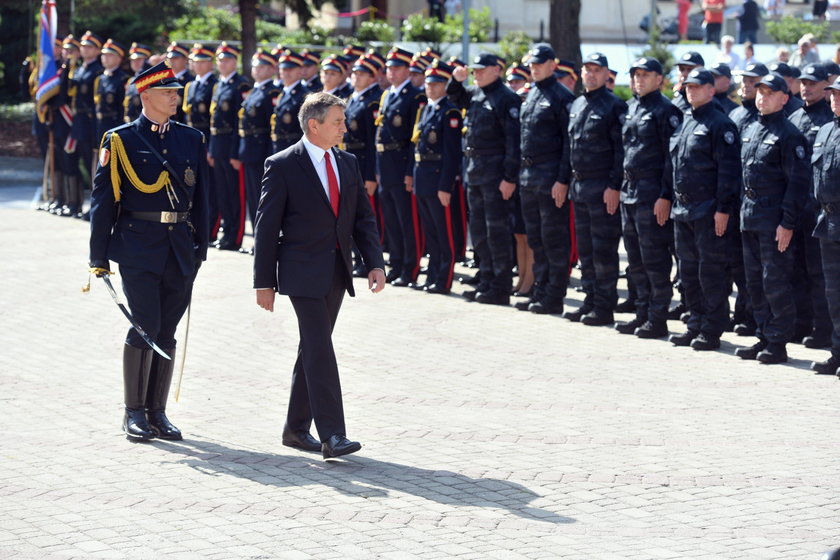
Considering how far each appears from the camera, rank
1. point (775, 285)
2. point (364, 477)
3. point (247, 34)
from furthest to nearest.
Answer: point (247, 34)
point (775, 285)
point (364, 477)

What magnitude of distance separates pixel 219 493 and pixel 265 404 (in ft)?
6.73

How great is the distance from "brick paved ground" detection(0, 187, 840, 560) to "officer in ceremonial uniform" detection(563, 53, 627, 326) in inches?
15.3

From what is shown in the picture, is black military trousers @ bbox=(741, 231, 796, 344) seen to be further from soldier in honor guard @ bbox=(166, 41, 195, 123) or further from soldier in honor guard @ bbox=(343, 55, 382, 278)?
soldier in honor guard @ bbox=(166, 41, 195, 123)

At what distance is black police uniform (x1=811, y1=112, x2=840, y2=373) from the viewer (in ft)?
32.0

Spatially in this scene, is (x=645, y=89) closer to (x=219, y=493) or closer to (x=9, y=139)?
(x=219, y=493)

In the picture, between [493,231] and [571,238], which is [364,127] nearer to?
[493,231]

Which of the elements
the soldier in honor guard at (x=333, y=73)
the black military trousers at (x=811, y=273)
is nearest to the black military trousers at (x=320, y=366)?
the black military trousers at (x=811, y=273)

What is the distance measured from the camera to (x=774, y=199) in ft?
34.1

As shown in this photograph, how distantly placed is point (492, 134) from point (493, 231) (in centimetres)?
87

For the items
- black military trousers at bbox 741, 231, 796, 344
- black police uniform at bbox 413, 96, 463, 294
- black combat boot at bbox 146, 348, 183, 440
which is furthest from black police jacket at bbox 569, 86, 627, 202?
black combat boot at bbox 146, 348, 183, 440

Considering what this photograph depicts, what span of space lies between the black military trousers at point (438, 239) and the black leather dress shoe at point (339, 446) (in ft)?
20.2

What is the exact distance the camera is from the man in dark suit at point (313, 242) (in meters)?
7.52

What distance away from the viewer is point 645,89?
11.1 metres

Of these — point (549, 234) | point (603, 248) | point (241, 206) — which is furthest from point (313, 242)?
point (241, 206)
